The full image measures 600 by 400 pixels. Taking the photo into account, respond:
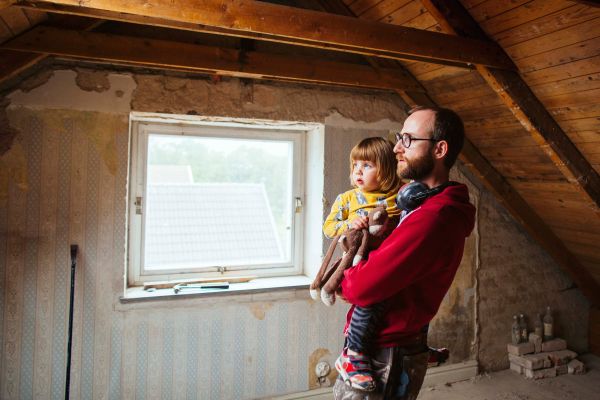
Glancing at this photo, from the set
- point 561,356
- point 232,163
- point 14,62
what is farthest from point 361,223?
point 561,356

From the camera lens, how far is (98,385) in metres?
2.43

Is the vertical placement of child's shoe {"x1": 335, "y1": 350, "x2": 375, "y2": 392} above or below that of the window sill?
above

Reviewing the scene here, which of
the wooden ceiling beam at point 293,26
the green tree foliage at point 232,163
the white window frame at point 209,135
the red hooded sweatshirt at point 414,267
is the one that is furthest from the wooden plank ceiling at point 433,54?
the red hooded sweatshirt at point 414,267

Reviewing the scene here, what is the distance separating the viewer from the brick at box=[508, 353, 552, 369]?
3340 millimetres

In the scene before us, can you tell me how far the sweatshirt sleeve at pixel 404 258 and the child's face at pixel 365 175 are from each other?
19.3 inches

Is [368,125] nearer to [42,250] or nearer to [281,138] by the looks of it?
[281,138]

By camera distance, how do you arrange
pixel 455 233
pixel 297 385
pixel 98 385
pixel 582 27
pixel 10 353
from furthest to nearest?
pixel 297 385 → pixel 98 385 → pixel 10 353 → pixel 582 27 → pixel 455 233

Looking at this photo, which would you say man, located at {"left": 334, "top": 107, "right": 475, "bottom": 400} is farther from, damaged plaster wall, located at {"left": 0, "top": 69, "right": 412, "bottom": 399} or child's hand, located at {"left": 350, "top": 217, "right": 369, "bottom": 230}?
damaged plaster wall, located at {"left": 0, "top": 69, "right": 412, "bottom": 399}

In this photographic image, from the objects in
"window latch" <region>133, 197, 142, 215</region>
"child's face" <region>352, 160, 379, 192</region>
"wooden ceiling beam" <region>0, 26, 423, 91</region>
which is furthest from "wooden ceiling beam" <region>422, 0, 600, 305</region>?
"window latch" <region>133, 197, 142, 215</region>

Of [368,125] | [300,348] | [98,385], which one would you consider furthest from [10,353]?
[368,125]

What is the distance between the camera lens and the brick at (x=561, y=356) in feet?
11.3

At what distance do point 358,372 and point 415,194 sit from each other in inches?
20.5

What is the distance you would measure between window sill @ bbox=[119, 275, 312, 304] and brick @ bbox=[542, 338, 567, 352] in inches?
83.1

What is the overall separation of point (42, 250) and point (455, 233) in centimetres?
216
